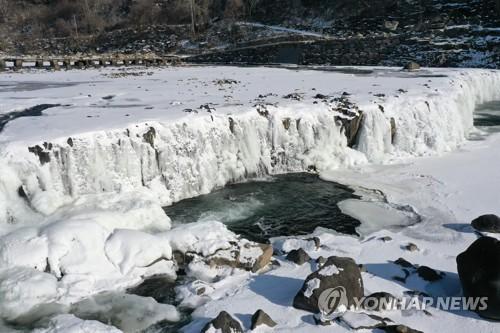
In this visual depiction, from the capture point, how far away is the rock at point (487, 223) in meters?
8.84

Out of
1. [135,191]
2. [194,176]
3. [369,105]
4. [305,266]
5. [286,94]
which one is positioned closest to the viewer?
[305,266]

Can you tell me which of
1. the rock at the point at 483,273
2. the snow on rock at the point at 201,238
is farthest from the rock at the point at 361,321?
the snow on rock at the point at 201,238

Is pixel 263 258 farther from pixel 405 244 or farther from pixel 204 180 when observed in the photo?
pixel 204 180

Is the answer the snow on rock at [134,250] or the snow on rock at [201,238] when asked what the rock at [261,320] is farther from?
the snow on rock at [134,250]

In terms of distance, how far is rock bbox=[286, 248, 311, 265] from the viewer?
7797 millimetres

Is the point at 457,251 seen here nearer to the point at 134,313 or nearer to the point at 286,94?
the point at 134,313

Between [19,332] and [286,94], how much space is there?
11975mm

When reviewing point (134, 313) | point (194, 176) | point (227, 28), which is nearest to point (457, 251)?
point (134, 313)

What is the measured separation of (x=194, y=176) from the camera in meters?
11.8

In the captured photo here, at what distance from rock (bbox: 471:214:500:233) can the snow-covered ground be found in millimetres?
201

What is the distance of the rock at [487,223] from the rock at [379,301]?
351cm

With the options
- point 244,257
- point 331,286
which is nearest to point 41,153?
point 244,257

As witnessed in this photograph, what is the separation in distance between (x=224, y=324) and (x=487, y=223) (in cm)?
598

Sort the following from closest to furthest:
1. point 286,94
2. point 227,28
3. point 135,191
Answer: point 135,191 → point 286,94 → point 227,28
